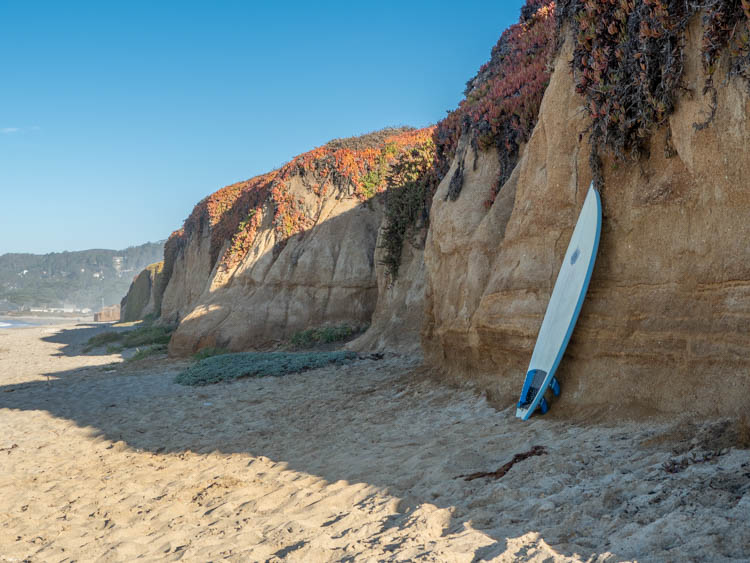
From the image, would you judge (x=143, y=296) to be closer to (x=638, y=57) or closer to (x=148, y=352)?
(x=148, y=352)

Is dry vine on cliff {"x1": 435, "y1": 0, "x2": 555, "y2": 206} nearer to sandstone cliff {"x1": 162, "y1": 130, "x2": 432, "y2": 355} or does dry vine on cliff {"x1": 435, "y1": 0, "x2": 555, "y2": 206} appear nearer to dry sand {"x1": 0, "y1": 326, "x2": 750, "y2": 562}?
dry sand {"x1": 0, "y1": 326, "x2": 750, "y2": 562}

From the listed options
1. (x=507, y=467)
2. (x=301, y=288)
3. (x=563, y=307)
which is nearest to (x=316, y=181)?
(x=301, y=288)

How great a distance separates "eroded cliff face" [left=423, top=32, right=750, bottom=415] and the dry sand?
457 mm

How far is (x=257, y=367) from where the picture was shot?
11.9 metres

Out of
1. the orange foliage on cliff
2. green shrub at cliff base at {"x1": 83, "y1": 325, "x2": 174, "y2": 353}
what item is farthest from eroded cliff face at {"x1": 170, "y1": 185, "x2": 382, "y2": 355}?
green shrub at cliff base at {"x1": 83, "y1": 325, "x2": 174, "y2": 353}

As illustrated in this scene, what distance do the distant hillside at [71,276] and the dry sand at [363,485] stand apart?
113 m

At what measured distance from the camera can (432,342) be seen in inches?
386

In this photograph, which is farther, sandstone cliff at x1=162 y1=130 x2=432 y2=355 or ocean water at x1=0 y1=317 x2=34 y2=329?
ocean water at x1=0 y1=317 x2=34 y2=329

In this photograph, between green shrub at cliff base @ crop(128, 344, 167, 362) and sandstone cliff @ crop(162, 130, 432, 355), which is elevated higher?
sandstone cliff @ crop(162, 130, 432, 355)

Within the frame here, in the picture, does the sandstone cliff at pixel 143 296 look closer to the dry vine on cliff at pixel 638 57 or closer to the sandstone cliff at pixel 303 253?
the sandstone cliff at pixel 303 253

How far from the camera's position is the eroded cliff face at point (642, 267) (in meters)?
4.26

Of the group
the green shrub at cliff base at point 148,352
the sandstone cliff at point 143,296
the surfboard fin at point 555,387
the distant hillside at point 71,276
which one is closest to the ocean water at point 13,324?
the sandstone cliff at point 143,296

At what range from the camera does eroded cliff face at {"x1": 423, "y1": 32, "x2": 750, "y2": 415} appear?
4262 millimetres

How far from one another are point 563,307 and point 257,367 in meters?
7.80
